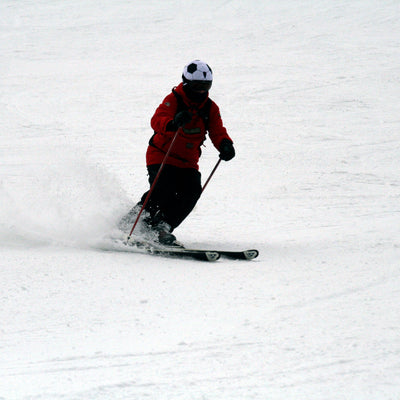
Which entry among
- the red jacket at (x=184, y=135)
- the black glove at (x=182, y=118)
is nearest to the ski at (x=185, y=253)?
the red jacket at (x=184, y=135)

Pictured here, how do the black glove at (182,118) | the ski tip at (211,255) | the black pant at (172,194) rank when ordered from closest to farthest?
the black glove at (182,118) → the ski tip at (211,255) → the black pant at (172,194)

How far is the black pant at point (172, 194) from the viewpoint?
5.56 m

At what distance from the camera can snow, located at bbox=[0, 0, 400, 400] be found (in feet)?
10.0

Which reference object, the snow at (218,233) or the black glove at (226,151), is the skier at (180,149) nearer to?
the black glove at (226,151)

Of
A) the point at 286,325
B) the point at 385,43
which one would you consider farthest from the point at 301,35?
the point at 286,325

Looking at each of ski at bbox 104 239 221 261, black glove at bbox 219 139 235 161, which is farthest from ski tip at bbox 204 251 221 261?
black glove at bbox 219 139 235 161

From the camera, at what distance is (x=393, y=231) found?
247 inches

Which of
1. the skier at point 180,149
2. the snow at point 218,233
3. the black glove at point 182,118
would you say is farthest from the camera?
the skier at point 180,149

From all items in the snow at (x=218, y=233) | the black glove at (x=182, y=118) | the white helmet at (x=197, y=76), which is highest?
the white helmet at (x=197, y=76)

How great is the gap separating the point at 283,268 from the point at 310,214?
8.02 feet

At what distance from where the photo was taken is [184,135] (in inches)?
215

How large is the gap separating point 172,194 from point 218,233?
1059mm

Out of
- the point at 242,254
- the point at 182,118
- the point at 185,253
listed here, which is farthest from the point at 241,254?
the point at 182,118

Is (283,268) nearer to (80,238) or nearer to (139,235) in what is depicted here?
(139,235)
